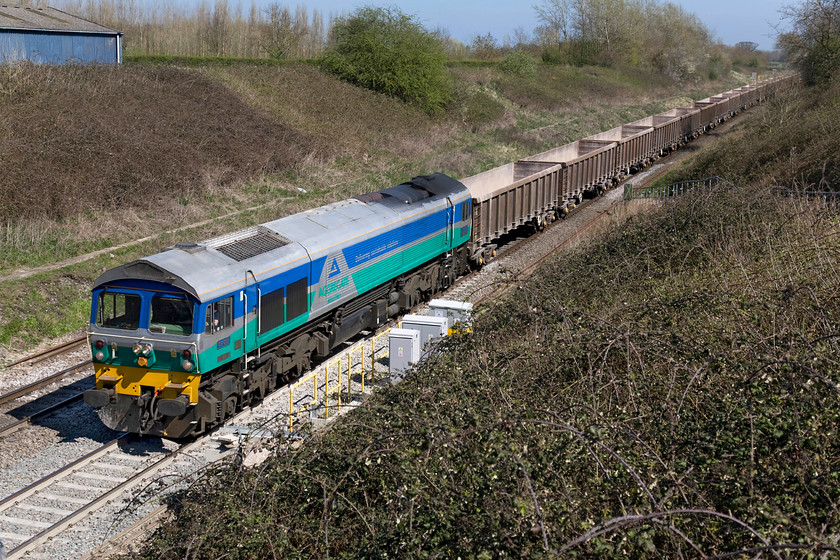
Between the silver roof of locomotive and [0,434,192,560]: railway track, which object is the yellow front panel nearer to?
A: [0,434,192,560]: railway track

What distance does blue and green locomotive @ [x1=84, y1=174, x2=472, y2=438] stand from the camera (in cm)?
1138

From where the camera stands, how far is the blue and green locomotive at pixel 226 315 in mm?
11375

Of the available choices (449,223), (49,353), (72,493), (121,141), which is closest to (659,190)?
(449,223)

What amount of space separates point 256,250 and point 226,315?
1626 millimetres

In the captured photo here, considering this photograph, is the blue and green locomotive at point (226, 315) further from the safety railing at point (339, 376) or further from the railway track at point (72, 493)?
the railway track at point (72, 493)

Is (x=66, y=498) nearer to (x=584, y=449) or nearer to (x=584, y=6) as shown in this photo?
(x=584, y=449)

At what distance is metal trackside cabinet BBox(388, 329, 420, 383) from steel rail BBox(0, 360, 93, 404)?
6116 millimetres

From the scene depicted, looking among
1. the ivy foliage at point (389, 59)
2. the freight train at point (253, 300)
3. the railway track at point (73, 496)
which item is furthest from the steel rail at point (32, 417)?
the ivy foliage at point (389, 59)

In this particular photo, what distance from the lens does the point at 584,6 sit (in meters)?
90.5

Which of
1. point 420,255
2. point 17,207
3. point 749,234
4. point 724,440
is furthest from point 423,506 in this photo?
point 17,207

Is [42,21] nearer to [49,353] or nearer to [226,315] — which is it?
[49,353]

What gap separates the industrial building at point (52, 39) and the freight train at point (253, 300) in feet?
64.3

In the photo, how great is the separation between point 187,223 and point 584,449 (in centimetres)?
2089

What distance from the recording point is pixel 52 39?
33875mm
